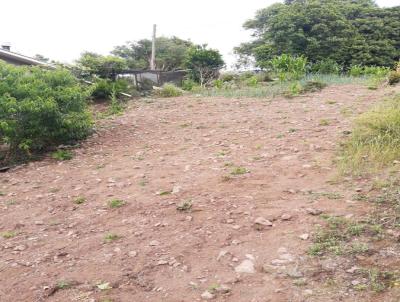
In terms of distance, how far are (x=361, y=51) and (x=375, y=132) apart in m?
13.0

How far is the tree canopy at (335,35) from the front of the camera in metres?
15.7

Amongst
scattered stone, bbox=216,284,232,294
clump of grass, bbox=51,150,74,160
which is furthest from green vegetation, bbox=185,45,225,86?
scattered stone, bbox=216,284,232,294

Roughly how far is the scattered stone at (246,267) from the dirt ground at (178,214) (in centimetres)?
1

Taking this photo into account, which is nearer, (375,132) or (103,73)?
(375,132)

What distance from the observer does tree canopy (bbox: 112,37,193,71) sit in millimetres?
20375

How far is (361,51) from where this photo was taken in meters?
16.0

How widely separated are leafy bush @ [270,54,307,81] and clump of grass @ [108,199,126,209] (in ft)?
27.2

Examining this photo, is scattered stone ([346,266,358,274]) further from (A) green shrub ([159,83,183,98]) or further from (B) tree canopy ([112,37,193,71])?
(B) tree canopy ([112,37,193,71])

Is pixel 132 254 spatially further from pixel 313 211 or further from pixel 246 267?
pixel 313 211

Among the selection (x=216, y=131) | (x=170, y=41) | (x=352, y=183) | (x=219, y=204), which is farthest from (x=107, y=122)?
(x=170, y=41)

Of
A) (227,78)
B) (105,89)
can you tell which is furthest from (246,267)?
(227,78)

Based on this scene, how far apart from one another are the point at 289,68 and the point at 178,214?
32.0 feet

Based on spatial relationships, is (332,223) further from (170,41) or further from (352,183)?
(170,41)

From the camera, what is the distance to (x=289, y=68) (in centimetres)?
1216
